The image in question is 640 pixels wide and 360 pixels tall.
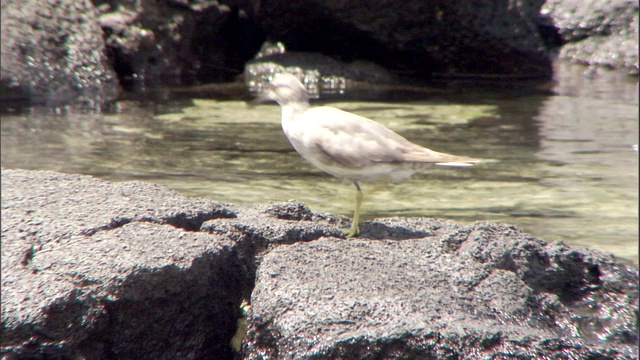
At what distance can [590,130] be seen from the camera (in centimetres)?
876

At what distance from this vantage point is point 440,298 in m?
3.11

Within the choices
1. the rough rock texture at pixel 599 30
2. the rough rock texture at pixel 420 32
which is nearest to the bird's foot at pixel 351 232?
the rough rock texture at pixel 420 32

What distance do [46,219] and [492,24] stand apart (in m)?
9.23

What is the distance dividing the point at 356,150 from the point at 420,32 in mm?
8099

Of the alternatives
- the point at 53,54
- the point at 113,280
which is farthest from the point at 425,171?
the point at 53,54

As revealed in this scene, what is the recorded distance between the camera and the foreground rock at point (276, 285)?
293 centimetres

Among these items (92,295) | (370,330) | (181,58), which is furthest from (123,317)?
(181,58)

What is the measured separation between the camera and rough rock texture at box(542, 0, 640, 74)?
12.9 metres

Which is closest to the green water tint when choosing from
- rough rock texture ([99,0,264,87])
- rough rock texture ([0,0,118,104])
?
rough rock texture ([0,0,118,104])

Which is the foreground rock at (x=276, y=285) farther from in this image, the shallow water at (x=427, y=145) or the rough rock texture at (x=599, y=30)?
the rough rock texture at (x=599, y=30)

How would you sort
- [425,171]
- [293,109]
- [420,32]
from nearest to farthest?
1. [293,109]
2. [425,171]
3. [420,32]

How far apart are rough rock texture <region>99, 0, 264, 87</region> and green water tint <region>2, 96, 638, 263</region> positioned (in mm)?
1506

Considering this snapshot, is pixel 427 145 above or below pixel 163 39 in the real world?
below

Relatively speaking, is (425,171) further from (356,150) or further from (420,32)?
(420,32)
